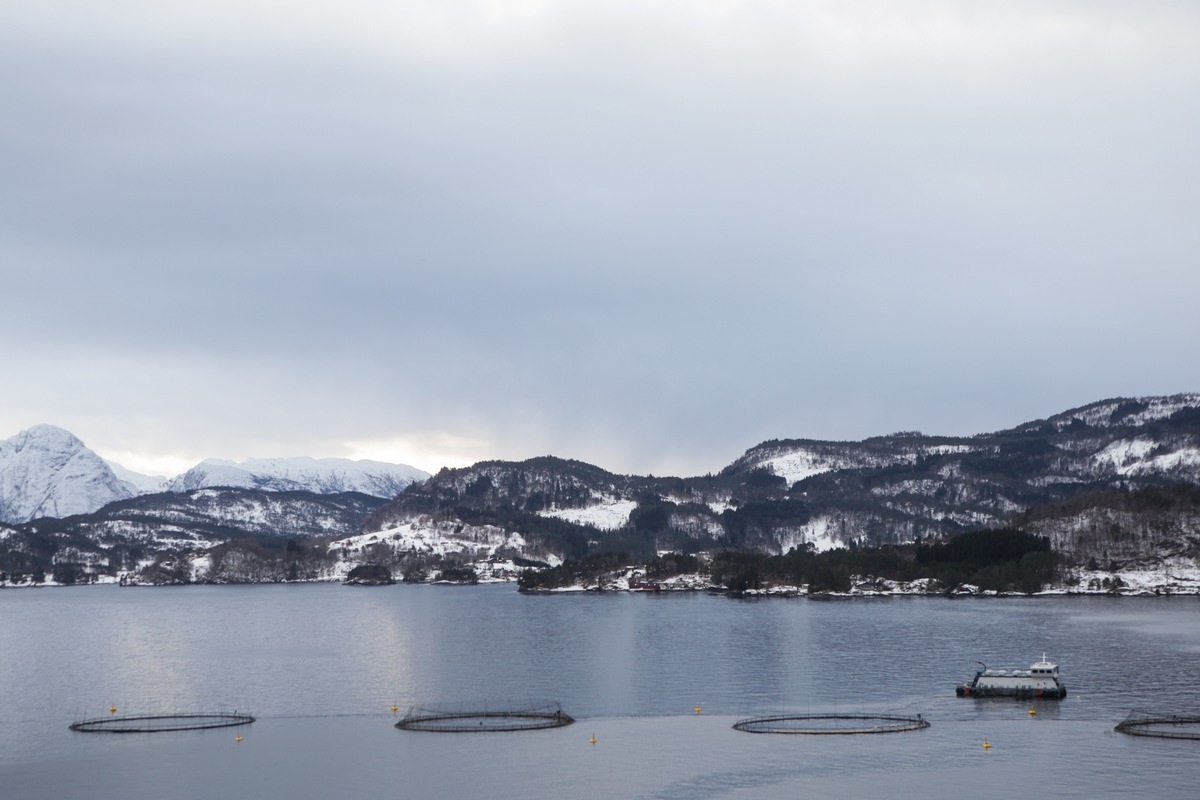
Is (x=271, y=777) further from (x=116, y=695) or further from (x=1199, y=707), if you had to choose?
(x=1199, y=707)

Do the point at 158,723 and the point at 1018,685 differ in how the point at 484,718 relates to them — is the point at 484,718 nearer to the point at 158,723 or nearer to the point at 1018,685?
the point at 158,723

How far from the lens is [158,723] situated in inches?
5487

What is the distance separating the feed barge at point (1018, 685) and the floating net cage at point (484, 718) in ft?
172

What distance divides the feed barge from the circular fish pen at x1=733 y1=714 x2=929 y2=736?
2080 centimetres

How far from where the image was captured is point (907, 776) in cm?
10612

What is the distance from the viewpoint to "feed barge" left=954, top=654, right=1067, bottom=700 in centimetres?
15100

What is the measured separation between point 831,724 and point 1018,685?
112ft

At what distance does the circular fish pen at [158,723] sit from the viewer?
13488cm

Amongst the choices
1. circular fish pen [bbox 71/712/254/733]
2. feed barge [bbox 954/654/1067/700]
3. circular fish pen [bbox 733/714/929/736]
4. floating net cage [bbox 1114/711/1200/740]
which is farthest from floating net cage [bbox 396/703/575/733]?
floating net cage [bbox 1114/711/1200/740]

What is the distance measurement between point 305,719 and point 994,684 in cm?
8440

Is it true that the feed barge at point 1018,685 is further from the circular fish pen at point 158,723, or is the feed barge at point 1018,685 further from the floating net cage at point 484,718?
the circular fish pen at point 158,723

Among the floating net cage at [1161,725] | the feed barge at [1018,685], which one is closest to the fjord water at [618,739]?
the floating net cage at [1161,725]

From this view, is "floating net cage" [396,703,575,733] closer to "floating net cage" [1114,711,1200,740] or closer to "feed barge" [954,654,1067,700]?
"feed barge" [954,654,1067,700]

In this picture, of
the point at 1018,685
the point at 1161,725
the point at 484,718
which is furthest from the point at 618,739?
the point at 1018,685
